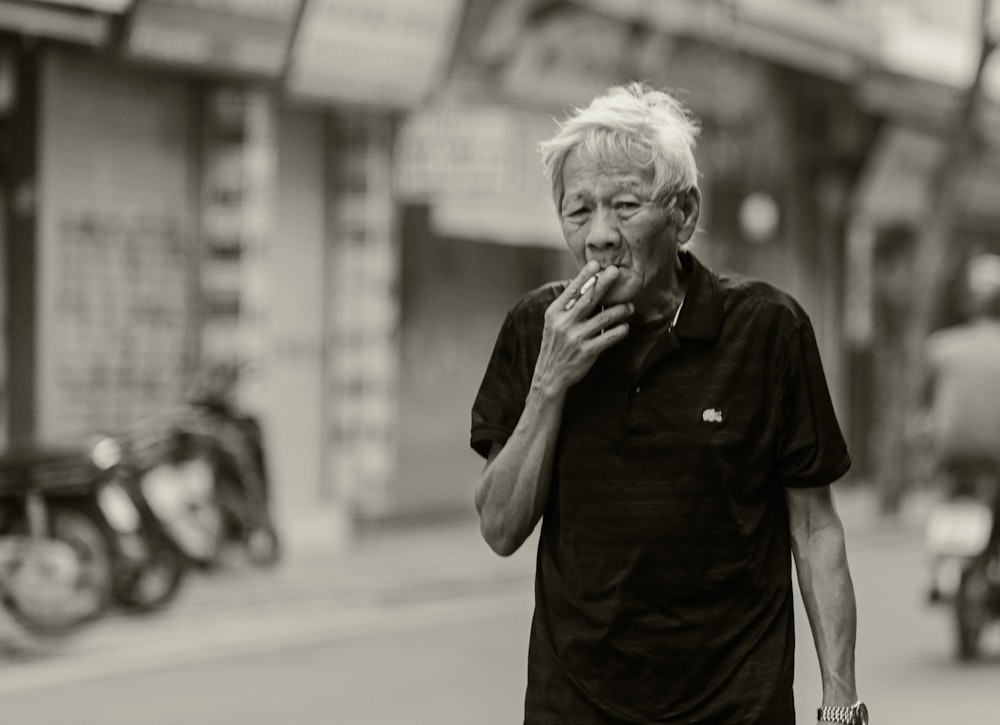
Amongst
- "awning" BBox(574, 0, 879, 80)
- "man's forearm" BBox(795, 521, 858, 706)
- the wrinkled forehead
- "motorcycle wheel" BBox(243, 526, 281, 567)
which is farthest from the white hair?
"awning" BBox(574, 0, 879, 80)

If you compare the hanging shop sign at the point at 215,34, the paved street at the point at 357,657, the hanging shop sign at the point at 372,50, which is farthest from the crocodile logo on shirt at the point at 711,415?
the hanging shop sign at the point at 372,50

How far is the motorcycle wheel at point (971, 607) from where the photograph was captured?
10328mm

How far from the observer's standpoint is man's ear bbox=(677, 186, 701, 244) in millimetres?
3432

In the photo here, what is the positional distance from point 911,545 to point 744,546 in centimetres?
1521

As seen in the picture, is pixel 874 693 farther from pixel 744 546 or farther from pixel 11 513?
pixel 744 546

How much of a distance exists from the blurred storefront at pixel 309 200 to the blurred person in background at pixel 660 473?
9.89 meters

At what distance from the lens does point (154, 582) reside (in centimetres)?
1200

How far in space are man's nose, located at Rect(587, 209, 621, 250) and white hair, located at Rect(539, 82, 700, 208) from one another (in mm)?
86

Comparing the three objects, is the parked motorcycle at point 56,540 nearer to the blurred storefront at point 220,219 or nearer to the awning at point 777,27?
the blurred storefront at point 220,219

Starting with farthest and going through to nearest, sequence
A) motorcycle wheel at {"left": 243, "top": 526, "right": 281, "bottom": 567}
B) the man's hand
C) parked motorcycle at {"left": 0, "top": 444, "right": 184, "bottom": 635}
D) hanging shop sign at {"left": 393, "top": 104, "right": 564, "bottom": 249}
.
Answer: hanging shop sign at {"left": 393, "top": 104, "right": 564, "bottom": 249} < motorcycle wheel at {"left": 243, "top": 526, "right": 281, "bottom": 567} < parked motorcycle at {"left": 0, "top": 444, "right": 184, "bottom": 635} < the man's hand

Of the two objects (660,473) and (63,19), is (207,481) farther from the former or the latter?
(660,473)

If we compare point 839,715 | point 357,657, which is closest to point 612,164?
point 839,715

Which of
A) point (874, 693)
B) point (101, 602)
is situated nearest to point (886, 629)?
point (874, 693)

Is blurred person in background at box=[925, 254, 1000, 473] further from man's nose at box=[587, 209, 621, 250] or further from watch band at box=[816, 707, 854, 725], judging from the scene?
man's nose at box=[587, 209, 621, 250]
